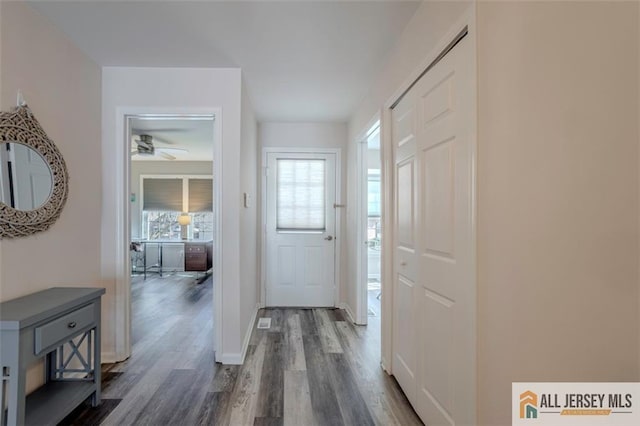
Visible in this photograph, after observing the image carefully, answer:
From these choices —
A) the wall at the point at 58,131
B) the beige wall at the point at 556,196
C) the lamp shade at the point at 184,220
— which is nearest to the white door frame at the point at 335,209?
the wall at the point at 58,131

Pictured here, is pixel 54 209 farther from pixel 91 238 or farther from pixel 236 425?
pixel 236 425

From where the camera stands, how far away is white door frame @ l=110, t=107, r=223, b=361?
2449 mm

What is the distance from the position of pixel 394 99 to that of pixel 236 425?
7.54 ft

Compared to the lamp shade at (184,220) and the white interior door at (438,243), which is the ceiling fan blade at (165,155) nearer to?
the lamp shade at (184,220)

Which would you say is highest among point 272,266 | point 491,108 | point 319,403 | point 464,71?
point 464,71

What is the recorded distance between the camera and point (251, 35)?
6.60 ft

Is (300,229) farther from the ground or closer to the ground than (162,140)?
closer to the ground

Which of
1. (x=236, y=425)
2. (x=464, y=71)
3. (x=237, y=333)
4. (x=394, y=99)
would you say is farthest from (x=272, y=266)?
(x=464, y=71)

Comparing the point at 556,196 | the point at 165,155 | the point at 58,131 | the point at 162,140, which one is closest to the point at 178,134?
the point at 162,140

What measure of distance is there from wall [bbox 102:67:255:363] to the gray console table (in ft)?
1.92

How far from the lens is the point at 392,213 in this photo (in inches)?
88.0

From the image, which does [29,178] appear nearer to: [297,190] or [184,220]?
[297,190]

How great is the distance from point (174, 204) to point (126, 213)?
4.38 meters

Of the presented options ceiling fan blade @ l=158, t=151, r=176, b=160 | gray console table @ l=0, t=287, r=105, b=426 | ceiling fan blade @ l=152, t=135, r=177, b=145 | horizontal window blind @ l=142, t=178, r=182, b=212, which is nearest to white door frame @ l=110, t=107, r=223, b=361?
gray console table @ l=0, t=287, r=105, b=426
